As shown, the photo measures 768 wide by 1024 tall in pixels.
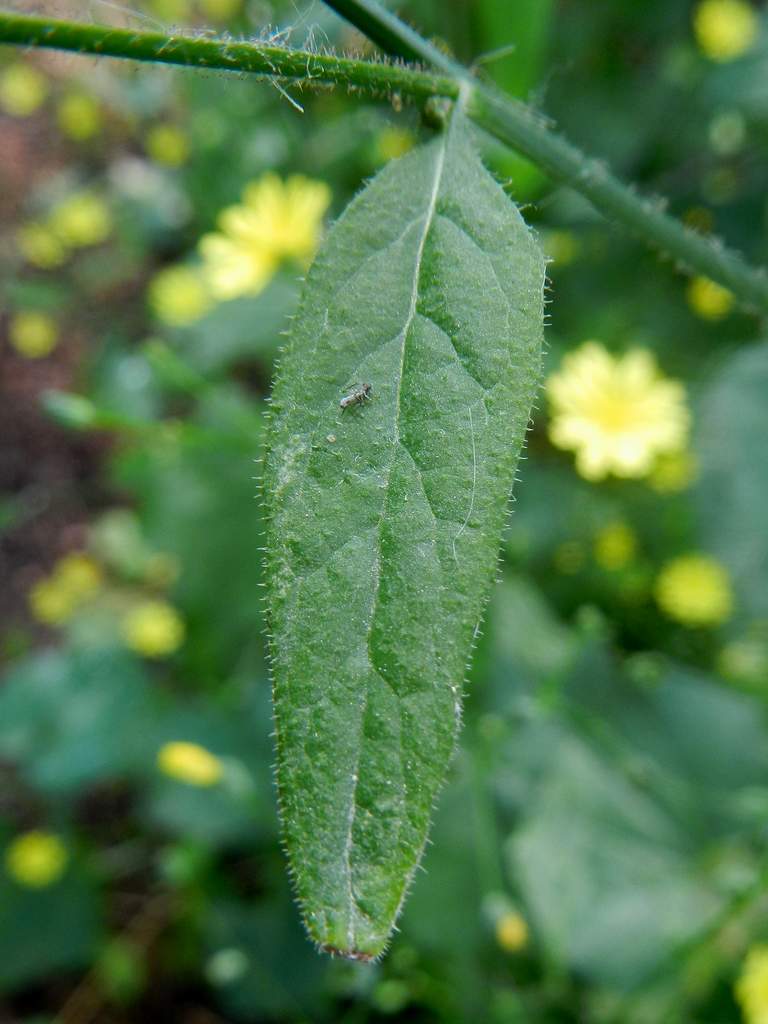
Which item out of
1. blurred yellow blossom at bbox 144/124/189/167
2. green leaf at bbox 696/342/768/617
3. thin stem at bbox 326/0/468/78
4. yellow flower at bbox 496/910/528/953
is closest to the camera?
thin stem at bbox 326/0/468/78

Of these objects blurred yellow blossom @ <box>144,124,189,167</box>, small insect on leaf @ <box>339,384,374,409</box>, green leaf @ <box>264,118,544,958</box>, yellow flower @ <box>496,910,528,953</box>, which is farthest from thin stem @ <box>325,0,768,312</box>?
blurred yellow blossom @ <box>144,124,189,167</box>

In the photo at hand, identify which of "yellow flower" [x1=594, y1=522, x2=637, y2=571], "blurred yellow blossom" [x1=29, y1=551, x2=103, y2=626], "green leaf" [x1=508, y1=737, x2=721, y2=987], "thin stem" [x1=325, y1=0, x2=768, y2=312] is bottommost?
"blurred yellow blossom" [x1=29, y1=551, x2=103, y2=626]

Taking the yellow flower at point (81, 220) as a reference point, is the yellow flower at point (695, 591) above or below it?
above

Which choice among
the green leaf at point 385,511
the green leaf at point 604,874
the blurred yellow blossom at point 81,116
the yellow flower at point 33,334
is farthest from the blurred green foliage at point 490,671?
the blurred yellow blossom at point 81,116

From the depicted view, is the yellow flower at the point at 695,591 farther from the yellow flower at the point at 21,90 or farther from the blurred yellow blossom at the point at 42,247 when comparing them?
the yellow flower at the point at 21,90

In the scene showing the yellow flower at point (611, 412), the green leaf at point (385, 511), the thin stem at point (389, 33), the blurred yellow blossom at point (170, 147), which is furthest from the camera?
the blurred yellow blossom at point (170, 147)

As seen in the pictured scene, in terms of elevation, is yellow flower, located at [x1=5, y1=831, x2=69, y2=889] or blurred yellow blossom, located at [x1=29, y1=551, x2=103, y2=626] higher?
blurred yellow blossom, located at [x1=29, y1=551, x2=103, y2=626]

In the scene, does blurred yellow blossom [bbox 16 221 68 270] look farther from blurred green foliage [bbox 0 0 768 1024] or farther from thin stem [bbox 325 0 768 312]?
thin stem [bbox 325 0 768 312]

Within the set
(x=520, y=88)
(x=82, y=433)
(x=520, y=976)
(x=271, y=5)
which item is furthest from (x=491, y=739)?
(x=82, y=433)
